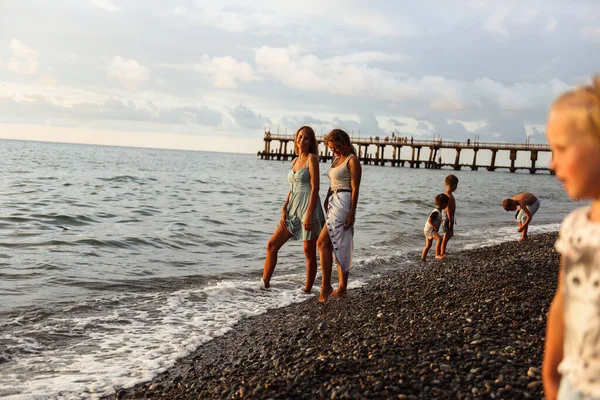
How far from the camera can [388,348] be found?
377 centimetres

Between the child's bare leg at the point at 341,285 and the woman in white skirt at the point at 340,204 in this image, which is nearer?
the woman in white skirt at the point at 340,204

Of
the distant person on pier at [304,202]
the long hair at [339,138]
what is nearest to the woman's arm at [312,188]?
the distant person on pier at [304,202]

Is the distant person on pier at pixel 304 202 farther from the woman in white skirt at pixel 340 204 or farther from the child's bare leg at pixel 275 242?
the woman in white skirt at pixel 340 204

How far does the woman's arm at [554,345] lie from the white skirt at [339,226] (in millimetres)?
4234

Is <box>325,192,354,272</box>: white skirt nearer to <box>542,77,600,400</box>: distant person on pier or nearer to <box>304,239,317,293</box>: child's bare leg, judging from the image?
<box>304,239,317,293</box>: child's bare leg

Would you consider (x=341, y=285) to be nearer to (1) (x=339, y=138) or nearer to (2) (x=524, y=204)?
(1) (x=339, y=138)

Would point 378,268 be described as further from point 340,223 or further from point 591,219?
point 591,219

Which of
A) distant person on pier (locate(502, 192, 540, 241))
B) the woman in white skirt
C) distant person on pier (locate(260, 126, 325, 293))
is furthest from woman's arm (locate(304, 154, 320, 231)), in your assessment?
distant person on pier (locate(502, 192, 540, 241))

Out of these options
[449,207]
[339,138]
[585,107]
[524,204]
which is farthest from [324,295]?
[524,204]

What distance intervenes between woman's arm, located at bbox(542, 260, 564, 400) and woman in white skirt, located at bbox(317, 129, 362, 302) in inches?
162

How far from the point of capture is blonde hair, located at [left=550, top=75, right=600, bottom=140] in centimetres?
127

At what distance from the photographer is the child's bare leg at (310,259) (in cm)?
614

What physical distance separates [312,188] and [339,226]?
1.68ft

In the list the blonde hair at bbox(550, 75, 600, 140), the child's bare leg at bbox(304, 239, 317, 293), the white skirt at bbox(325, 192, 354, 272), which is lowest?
the child's bare leg at bbox(304, 239, 317, 293)
